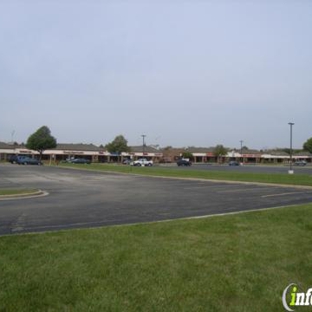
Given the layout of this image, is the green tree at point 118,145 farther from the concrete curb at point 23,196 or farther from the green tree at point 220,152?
the concrete curb at point 23,196

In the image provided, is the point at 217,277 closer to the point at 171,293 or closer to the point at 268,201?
the point at 171,293

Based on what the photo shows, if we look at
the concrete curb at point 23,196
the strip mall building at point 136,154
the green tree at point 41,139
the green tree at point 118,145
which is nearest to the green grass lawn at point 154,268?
the concrete curb at point 23,196

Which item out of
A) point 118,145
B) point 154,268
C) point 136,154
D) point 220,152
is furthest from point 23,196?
point 220,152

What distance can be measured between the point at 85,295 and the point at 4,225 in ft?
18.6

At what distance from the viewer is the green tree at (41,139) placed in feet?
297

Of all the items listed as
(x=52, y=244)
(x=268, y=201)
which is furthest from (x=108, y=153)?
(x=52, y=244)

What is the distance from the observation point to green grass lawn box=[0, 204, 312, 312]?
4785 millimetres

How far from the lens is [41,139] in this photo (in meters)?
90.3

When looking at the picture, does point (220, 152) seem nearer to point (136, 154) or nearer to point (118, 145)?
point (136, 154)

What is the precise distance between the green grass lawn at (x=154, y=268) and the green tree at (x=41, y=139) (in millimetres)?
84926

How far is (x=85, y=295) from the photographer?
4887mm

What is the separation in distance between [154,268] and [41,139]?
88.1 m

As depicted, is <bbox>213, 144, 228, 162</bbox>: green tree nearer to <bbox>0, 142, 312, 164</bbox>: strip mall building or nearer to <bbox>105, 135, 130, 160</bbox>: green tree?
<bbox>0, 142, 312, 164</bbox>: strip mall building

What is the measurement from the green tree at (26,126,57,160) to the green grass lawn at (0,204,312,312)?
84.9m
